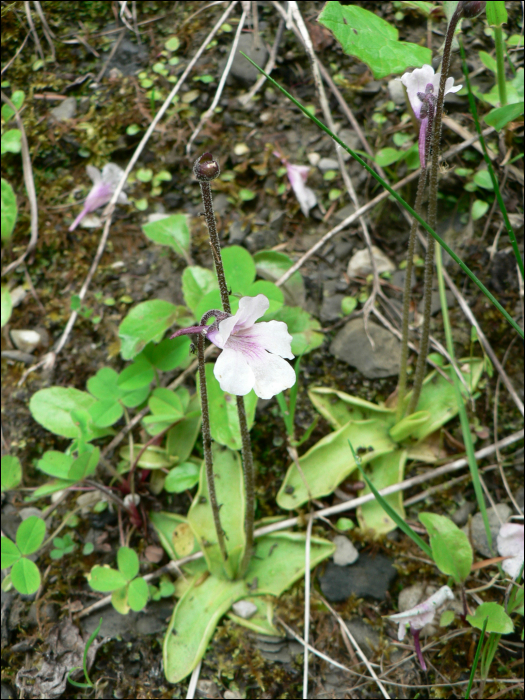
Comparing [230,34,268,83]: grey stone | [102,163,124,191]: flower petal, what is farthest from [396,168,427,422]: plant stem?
[102,163,124,191]: flower petal

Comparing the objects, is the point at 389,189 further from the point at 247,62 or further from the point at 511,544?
the point at 247,62

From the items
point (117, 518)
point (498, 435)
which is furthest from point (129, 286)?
point (498, 435)

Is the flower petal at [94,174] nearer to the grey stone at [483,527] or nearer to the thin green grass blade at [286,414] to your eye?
the thin green grass blade at [286,414]

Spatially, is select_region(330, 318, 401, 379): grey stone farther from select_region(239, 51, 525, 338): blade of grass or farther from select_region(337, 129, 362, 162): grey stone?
select_region(337, 129, 362, 162): grey stone

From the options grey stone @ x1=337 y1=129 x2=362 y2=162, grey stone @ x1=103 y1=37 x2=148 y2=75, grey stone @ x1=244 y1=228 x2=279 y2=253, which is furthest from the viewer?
grey stone @ x1=103 y1=37 x2=148 y2=75

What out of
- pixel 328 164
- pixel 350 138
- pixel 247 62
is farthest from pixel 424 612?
pixel 247 62

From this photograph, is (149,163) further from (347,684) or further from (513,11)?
(347,684)

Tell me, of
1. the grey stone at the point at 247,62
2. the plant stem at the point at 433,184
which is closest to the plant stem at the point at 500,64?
the plant stem at the point at 433,184
